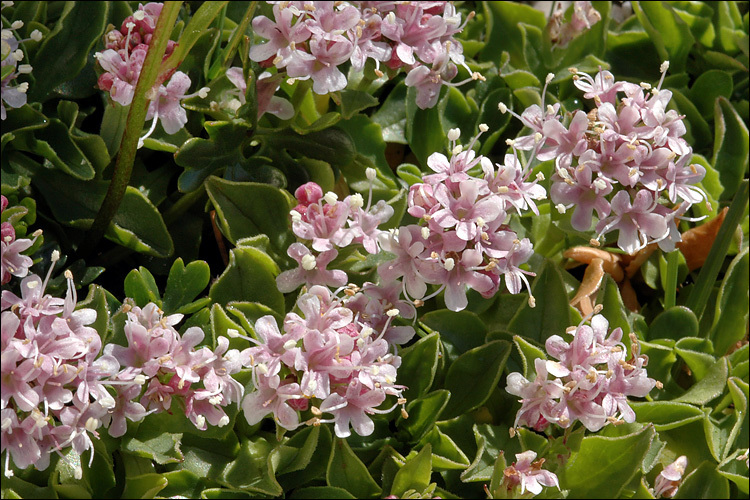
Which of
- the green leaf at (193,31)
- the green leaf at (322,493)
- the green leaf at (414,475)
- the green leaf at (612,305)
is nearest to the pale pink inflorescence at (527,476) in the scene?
the green leaf at (414,475)

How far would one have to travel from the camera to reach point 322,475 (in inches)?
52.3

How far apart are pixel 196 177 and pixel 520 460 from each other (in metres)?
0.72

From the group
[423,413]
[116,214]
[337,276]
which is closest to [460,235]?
[337,276]

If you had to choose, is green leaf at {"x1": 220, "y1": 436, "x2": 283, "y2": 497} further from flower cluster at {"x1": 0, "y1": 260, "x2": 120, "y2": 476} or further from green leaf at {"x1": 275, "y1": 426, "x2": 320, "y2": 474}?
flower cluster at {"x1": 0, "y1": 260, "x2": 120, "y2": 476}

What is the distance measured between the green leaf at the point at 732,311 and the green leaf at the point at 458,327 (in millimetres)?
500

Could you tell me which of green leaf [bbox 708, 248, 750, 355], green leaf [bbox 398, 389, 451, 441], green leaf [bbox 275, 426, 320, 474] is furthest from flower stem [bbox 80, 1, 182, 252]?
green leaf [bbox 708, 248, 750, 355]

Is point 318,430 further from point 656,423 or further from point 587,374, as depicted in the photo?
point 656,423

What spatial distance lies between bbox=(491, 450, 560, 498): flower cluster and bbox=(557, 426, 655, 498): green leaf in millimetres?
84

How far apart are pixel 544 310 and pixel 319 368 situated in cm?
48

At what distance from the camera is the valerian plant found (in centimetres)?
118

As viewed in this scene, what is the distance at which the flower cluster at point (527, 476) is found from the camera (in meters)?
1.21

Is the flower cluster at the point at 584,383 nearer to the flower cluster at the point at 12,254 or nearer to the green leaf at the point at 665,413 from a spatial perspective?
the green leaf at the point at 665,413

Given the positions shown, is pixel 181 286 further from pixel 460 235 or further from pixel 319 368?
pixel 460 235

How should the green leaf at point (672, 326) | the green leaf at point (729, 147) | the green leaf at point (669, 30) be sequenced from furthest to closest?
the green leaf at point (669, 30) < the green leaf at point (729, 147) < the green leaf at point (672, 326)
